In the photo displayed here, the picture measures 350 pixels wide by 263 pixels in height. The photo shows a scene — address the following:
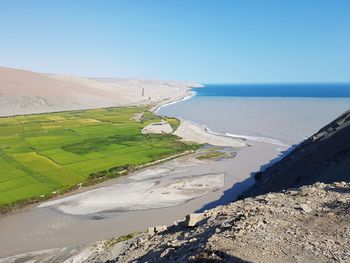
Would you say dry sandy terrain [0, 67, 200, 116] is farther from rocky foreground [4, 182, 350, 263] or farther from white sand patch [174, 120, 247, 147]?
rocky foreground [4, 182, 350, 263]

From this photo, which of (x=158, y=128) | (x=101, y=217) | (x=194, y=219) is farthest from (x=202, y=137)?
(x=194, y=219)

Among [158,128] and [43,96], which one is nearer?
[158,128]

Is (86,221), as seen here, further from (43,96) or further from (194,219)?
(43,96)


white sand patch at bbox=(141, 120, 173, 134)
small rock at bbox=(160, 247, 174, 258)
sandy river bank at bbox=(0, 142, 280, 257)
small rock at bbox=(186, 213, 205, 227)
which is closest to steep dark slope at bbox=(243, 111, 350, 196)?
sandy river bank at bbox=(0, 142, 280, 257)

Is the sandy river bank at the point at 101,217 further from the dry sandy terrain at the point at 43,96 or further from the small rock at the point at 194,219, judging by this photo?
the dry sandy terrain at the point at 43,96

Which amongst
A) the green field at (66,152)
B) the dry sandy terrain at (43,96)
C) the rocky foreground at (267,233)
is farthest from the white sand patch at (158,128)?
the rocky foreground at (267,233)

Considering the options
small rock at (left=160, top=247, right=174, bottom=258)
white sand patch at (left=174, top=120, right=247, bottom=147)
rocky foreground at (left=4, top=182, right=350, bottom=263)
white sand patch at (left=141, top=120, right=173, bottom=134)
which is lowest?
white sand patch at (left=141, top=120, right=173, bottom=134)
